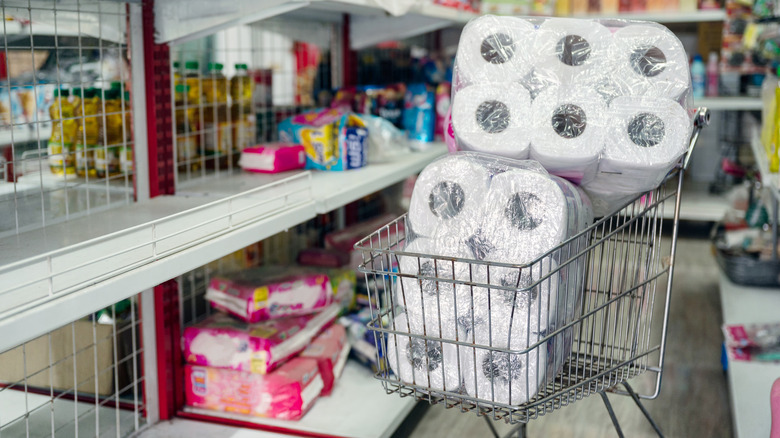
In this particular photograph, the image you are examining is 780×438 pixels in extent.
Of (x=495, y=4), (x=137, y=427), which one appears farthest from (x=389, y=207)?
(x=137, y=427)

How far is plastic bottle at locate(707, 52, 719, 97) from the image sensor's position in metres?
5.01

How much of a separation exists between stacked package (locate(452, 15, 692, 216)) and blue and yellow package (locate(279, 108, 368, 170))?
95 centimetres

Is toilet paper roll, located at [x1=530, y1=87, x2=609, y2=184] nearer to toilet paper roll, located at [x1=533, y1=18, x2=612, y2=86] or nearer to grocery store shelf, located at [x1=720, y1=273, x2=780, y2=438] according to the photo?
toilet paper roll, located at [x1=533, y1=18, x2=612, y2=86]

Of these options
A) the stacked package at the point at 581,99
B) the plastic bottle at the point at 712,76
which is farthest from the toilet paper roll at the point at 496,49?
the plastic bottle at the point at 712,76

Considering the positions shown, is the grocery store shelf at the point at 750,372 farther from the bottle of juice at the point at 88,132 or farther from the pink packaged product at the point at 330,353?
the bottle of juice at the point at 88,132

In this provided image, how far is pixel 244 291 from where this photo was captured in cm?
222

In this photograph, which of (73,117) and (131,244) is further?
(73,117)

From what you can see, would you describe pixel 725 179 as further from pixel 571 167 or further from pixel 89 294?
pixel 89 294

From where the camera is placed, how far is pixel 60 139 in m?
1.77

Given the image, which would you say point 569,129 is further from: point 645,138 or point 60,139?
point 60,139

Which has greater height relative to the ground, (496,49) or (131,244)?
(496,49)

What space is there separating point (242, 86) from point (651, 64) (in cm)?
143

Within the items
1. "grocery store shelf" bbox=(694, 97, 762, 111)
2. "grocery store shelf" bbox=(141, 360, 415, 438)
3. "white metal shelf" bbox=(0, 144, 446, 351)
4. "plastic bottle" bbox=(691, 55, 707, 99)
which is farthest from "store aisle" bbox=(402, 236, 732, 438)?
"plastic bottle" bbox=(691, 55, 707, 99)

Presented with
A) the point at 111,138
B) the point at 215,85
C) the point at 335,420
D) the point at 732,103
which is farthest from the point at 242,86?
the point at 732,103
